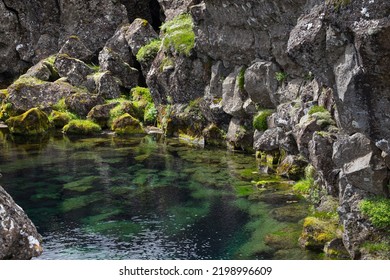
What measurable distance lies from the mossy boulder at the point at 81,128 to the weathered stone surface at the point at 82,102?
2.97 m

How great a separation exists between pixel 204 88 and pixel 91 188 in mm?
19892

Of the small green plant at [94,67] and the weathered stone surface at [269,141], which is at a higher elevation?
the small green plant at [94,67]

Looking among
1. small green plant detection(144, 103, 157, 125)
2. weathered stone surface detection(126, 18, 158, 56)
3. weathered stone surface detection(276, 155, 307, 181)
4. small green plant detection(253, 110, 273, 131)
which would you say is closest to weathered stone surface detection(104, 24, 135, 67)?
weathered stone surface detection(126, 18, 158, 56)

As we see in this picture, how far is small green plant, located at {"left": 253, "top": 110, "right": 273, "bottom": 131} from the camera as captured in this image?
139 ft

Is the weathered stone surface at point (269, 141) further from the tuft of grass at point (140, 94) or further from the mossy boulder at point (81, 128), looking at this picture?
the tuft of grass at point (140, 94)

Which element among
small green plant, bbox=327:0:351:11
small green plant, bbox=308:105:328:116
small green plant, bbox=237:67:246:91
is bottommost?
small green plant, bbox=308:105:328:116

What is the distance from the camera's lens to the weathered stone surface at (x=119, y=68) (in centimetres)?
6694

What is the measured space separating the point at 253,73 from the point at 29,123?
89.0 ft

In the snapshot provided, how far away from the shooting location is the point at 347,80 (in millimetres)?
19469

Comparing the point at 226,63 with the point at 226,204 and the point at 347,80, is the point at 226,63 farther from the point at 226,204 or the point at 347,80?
the point at 347,80

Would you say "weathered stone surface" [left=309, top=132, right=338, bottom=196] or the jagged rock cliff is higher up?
the jagged rock cliff

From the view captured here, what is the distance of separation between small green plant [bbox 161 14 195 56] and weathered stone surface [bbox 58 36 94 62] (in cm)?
1838

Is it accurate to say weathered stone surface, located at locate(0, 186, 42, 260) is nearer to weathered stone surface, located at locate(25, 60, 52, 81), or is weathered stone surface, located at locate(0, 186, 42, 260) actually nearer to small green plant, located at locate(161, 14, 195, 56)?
small green plant, located at locate(161, 14, 195, 56)

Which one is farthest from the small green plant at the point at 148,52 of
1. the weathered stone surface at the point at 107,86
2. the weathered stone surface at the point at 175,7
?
the weathered stone surface at the point at 107,86
